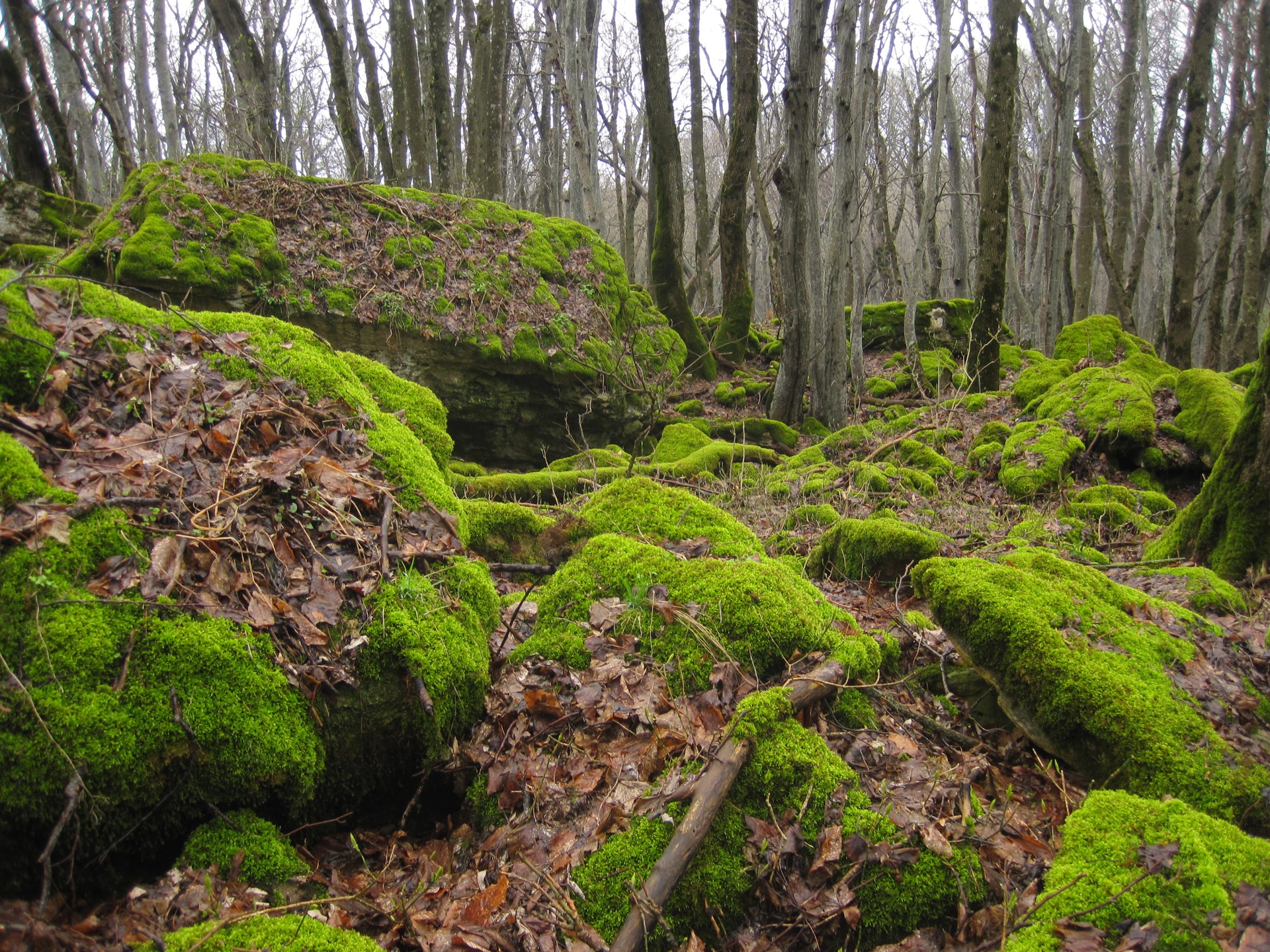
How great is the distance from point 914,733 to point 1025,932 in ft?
3.54

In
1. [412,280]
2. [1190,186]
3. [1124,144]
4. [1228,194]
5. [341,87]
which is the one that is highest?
[341,87]

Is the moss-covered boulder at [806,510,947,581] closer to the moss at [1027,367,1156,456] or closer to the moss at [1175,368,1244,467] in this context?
the moss at [1027,367,1156,456]

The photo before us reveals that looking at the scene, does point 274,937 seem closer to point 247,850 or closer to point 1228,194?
point 247,850

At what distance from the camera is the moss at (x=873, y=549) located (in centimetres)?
455

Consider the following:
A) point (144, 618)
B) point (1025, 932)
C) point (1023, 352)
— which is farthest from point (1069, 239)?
point (144, 618)

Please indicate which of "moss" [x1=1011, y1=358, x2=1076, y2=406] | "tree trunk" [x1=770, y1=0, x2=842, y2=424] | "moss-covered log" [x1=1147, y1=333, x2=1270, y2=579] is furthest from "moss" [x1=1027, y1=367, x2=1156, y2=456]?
"moss-covered log" [x1=1147, y1=333, x2=1270, y2=579]

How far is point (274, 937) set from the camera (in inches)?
76.6

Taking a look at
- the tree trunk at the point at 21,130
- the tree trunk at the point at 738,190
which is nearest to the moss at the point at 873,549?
the tree trunk at the point at 738,190

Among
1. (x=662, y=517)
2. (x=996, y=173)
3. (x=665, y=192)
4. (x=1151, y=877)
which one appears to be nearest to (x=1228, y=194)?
(x=996, y=173)

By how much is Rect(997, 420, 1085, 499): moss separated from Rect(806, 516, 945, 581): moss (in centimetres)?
309

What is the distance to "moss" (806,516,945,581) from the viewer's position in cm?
455

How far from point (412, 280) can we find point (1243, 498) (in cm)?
884

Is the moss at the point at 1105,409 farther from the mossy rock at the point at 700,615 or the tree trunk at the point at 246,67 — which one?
the tree trunk at the point at 246,67

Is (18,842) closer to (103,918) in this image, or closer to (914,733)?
(103,918)
